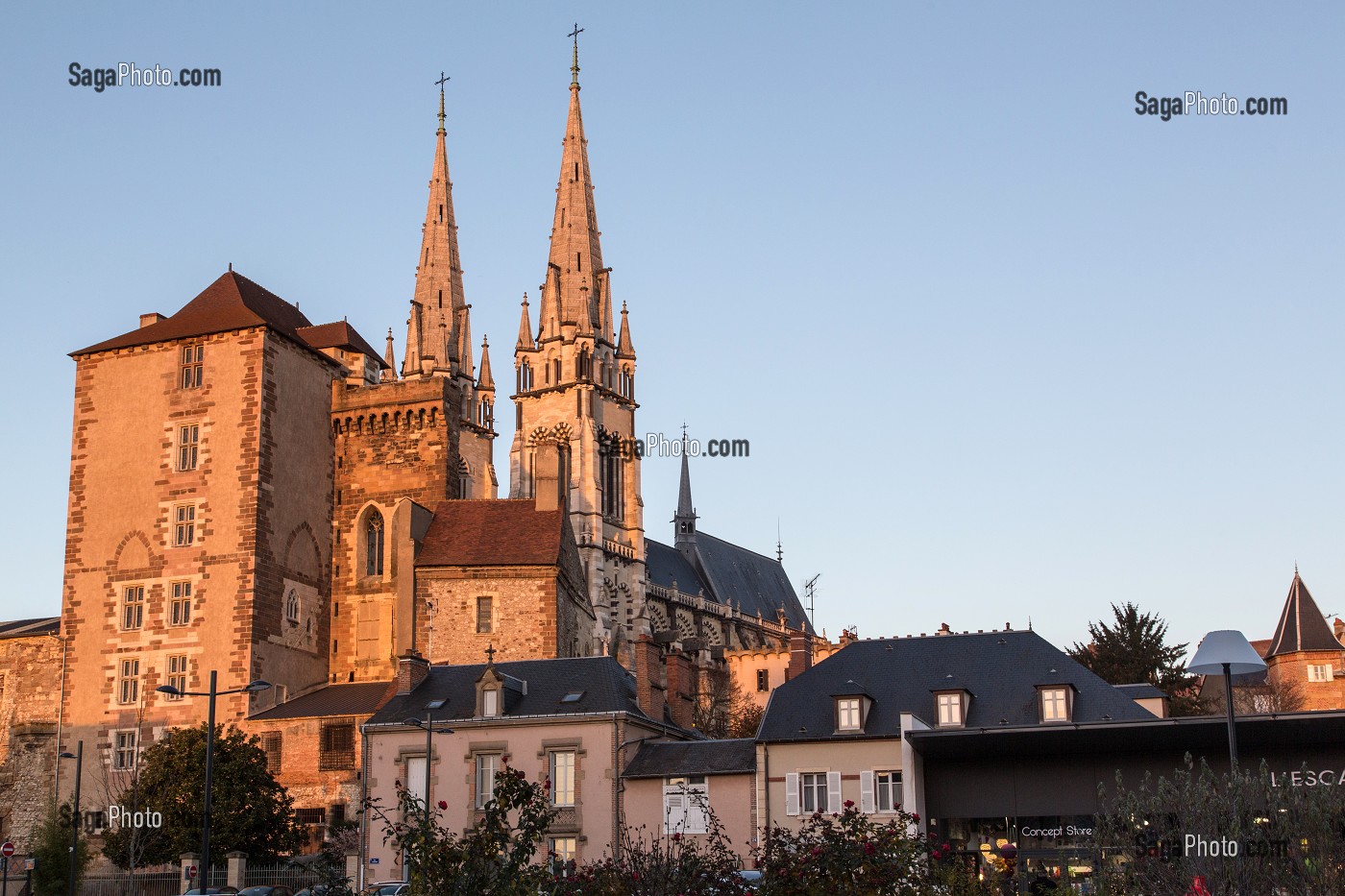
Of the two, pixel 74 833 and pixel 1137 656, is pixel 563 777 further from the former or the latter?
pixel 1137 656

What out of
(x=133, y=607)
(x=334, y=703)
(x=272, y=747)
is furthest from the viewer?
(x=133, y=607)

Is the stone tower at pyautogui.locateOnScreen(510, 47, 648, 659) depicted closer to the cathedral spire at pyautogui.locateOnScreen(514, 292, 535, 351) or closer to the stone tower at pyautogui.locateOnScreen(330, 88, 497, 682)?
the cathedral spire at pyautogui.locateOnScreen(514, 292, 535, 351)

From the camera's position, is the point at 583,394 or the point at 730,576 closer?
the point at 583,394

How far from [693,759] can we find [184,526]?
71.9 feet

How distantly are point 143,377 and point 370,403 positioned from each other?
7.66m

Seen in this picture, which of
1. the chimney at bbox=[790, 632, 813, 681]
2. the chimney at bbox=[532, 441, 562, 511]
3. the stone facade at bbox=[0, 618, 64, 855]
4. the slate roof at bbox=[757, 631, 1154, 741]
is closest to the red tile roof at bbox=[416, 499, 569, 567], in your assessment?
the chimney at bbox=[532, 441, 562, 511]

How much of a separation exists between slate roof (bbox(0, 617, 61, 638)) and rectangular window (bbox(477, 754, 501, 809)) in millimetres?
21096

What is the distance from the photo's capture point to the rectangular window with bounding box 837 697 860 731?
121ft

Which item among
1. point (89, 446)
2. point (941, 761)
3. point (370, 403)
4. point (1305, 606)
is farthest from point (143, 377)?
point (1305, 606)

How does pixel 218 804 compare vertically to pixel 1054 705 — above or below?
below

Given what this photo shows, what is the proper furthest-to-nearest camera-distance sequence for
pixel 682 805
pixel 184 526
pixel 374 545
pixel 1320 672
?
1. pixel 1320 672
2. pixel 374 545
3. pixel 184 526
4. pixel 682 805

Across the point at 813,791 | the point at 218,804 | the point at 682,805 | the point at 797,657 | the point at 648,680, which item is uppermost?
the point at 797,657

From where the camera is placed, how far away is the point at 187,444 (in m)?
52.3

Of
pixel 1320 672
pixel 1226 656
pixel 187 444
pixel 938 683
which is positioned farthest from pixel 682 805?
pixel 1320 672
